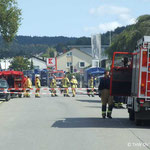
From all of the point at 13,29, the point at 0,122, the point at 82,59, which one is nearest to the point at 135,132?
the point at 0,122

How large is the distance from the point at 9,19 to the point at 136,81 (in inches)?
561

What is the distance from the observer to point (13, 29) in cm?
2786

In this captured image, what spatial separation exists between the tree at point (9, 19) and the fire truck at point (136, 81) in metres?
12.0

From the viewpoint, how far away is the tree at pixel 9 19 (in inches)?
1068

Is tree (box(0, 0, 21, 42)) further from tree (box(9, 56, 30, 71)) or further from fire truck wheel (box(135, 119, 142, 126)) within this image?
tree (box(9, 56, 30, 71))

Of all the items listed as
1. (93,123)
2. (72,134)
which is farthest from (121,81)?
(72,134)

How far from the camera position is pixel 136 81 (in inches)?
587

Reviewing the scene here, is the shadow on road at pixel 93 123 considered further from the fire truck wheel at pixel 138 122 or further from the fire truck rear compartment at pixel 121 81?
the fire truck rear compartment at pixel 121 81

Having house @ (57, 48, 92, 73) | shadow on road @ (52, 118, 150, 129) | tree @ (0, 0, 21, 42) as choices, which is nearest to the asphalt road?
shadow on road @ (52, 118, 150, 129)

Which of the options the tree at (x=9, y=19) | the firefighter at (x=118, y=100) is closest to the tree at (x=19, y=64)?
the tree at (x=9, y=19)

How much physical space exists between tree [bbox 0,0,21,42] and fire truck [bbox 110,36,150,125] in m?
12.0

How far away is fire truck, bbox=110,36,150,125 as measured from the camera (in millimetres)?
14250

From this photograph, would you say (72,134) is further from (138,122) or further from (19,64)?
(19,64)

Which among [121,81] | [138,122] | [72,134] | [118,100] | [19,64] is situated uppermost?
[19,64]
